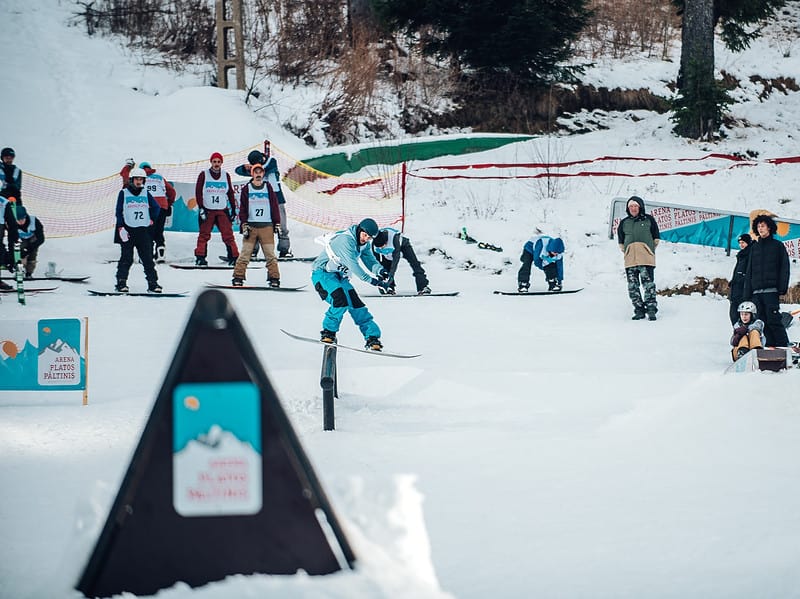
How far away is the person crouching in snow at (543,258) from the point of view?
12.6 m

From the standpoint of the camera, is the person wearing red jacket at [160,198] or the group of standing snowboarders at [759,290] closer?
the group of standing snowboarders at [759,290]

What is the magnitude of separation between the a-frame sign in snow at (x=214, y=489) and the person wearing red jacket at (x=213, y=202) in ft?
34.6

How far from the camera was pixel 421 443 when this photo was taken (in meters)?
5.58

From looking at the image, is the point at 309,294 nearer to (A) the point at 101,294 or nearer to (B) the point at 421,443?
(A) the point at 101,294

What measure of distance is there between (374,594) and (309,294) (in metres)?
9.06

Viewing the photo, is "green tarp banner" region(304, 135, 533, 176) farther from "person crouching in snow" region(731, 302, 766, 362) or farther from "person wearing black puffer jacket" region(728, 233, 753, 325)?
"person crouching in snow" region(731, 302, 766, 362)

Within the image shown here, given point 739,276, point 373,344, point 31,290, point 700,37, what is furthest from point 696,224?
point 31,290

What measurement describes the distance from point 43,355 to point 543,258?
808 centimetres

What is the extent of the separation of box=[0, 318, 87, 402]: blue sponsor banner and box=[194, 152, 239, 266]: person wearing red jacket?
6.46 m

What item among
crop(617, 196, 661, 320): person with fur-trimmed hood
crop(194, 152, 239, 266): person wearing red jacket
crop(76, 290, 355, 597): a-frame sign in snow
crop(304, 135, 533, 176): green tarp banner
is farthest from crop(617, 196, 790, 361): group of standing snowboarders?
crop(304, 135, 533, 176): green tarp banner

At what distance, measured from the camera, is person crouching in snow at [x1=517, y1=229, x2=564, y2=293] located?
12633 mm

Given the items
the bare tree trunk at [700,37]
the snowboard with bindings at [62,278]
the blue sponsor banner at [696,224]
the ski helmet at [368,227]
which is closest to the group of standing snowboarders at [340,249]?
the ski helmet at [368,227]

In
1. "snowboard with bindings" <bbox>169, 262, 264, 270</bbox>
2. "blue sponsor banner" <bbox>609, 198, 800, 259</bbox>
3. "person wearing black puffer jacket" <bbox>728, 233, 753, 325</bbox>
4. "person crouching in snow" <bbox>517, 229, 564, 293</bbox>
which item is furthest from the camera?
"blue sponsor banner" <bbox>609, 198, 800, 259</bbox>

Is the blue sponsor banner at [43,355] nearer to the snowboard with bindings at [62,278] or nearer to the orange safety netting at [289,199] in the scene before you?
the snowboard with bindings at [62,278]
